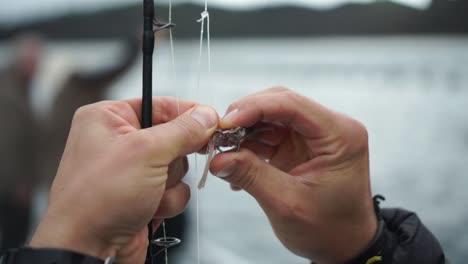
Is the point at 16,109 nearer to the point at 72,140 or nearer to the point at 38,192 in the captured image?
the point at 38,192

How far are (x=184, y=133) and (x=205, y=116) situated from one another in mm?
56

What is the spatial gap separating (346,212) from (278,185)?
0.12 meters

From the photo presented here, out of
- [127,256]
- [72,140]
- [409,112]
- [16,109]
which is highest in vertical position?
[72,140]

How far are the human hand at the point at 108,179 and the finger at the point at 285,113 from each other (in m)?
0.07

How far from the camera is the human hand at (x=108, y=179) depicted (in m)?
0.57

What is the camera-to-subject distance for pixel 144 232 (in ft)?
2.36

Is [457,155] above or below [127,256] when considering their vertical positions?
below

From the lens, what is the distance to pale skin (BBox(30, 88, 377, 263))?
579 mm

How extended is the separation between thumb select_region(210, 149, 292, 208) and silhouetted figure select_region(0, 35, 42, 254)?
1536mm

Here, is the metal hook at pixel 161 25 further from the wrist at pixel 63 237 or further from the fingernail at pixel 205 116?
the wrist at pixel 63 237

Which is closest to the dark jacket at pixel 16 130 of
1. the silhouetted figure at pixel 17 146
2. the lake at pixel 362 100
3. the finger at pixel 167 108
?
the silhouetted figure at pixel 17 146

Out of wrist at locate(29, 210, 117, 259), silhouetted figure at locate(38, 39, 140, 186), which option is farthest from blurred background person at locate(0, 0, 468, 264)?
wrist at locate(29, 210, 117, 259)

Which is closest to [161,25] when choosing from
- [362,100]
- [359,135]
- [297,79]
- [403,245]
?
[359,135]

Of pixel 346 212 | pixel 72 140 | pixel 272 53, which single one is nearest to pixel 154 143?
pixel 72 140
